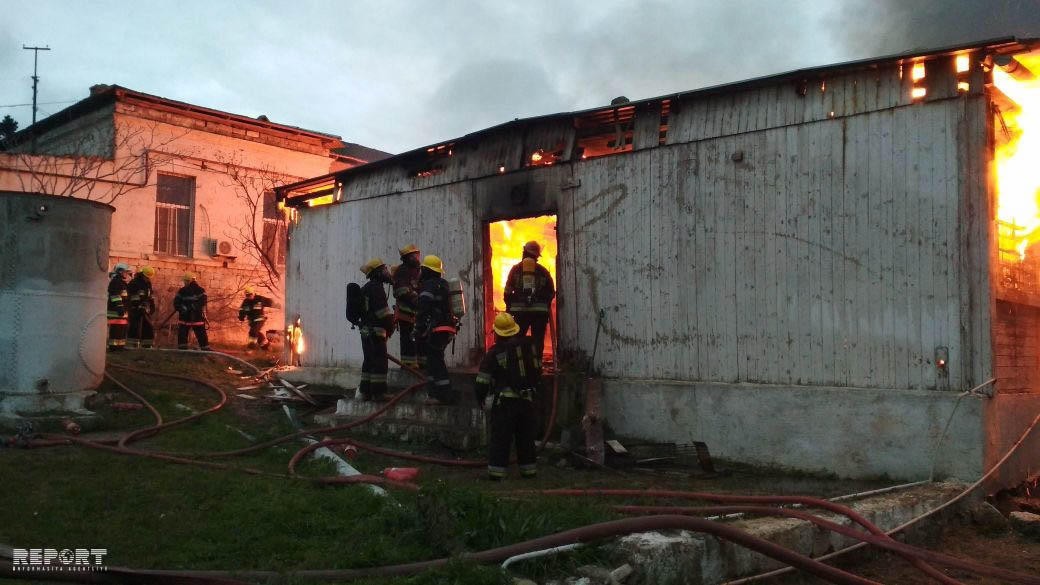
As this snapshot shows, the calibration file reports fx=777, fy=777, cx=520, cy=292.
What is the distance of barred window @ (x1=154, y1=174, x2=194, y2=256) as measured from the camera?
19.2 metres

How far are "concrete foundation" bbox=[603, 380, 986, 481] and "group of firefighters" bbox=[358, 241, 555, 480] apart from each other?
155 cm

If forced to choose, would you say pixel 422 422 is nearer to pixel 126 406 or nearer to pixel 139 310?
pixel 126 406

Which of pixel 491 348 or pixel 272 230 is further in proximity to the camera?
pixel 272 230

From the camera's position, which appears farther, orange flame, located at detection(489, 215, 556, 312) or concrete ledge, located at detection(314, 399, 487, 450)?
orange flame, located at detection(489, 215, 556, 312)

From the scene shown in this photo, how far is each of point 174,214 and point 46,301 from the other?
33.9ft

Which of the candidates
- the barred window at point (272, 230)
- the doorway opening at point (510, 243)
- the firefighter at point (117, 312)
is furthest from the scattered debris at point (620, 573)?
the barred window at point (272, 230)

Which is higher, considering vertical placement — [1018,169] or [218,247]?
[218,247]

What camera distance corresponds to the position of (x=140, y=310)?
15656 mm

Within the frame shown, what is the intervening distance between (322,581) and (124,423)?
669 cm

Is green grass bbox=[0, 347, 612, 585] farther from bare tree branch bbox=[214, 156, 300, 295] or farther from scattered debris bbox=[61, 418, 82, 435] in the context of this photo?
bare tree branch bbox=[214, 156, 300, 295]

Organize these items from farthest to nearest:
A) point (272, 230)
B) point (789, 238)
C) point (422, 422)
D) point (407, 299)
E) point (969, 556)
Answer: point (272, 230)
point (407, 299)
point (422, 422)
point (789, 238)
point (969, 556)

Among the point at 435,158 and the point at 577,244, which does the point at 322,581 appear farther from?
the point at 435,158

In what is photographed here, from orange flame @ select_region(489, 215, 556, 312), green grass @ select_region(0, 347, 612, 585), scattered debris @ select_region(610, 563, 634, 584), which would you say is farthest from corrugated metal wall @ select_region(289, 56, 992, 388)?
scattered debris @ select_region(610, 563, 634, 584)

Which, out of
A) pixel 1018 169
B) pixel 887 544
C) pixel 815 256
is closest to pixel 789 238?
pixel 815 256
